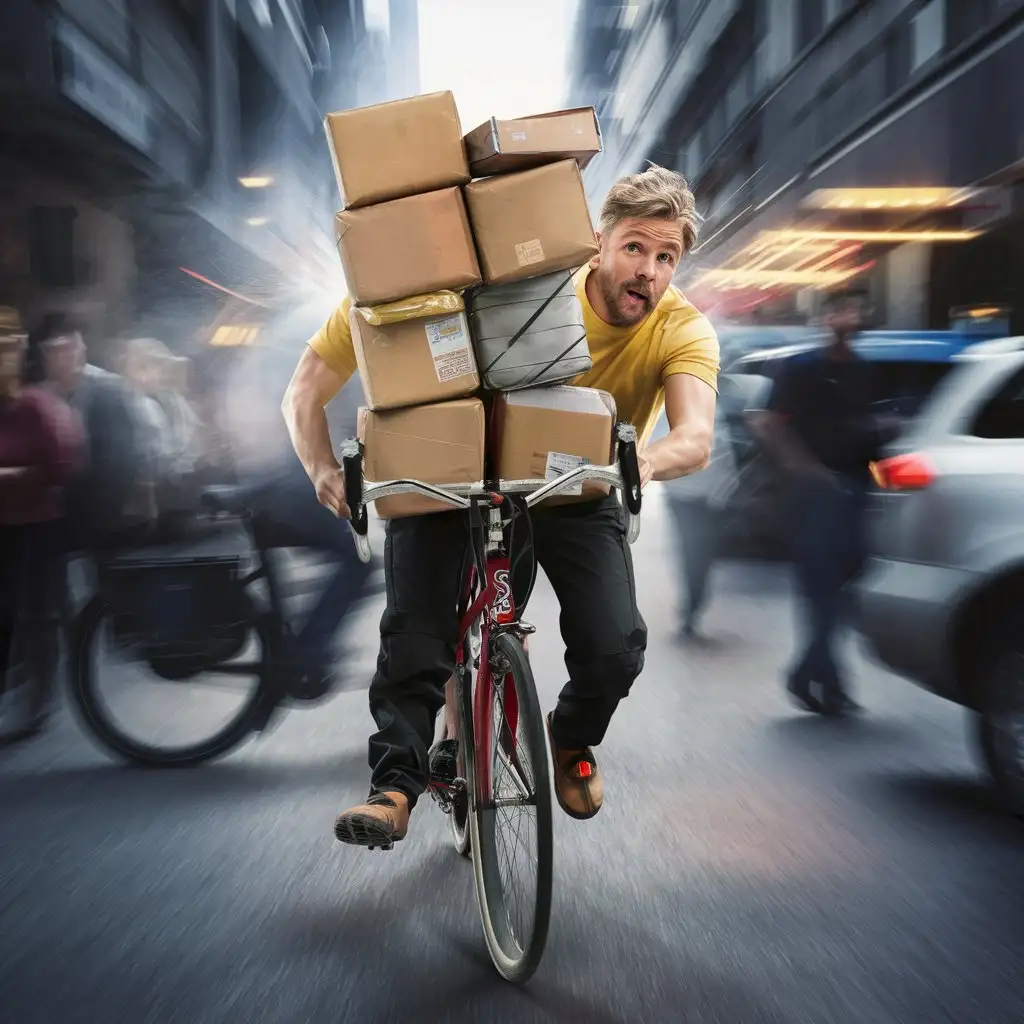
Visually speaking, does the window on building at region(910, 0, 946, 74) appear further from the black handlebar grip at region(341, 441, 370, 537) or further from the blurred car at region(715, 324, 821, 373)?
the black handlebar grip at region(341, 441, 370, 537)

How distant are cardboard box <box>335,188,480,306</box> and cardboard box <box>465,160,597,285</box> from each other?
6 centimetres

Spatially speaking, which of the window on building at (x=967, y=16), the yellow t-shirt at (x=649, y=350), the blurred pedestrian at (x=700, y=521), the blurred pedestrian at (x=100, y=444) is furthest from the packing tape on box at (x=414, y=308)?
the window on building at (x=967, y=16)

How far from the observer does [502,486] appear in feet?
9.39

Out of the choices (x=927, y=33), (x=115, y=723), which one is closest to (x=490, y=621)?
(x=115, y=723)

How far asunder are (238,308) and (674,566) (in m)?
2.63

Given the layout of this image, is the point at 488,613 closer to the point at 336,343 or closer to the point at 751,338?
the point at 336,343

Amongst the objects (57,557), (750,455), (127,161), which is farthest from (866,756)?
(127,161)

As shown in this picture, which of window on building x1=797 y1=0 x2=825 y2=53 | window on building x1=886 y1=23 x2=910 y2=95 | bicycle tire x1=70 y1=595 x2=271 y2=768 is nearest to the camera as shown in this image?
bicycle tire x1=70 y1=595 x2=271 y2=768

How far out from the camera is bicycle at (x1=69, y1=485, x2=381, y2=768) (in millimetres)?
4457

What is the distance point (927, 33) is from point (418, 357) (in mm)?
5407

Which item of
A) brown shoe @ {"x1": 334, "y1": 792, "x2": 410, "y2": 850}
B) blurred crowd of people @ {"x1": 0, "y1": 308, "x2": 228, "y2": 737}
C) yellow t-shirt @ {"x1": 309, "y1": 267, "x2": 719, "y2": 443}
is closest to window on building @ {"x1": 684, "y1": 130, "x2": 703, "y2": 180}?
blurred crowd of people @ {"x1": 0, "y1": 308, "x2": 228, "y2": 737}

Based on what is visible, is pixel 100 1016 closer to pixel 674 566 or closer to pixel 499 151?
pixel 499 151

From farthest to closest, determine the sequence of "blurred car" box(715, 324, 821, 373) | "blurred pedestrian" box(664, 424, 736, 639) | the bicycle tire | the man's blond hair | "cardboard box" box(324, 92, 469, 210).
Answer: "blurred pedestrian" box(664, 424, 736, 639)
"blurred car" box(715, 324, 821, 373)
the bicycle tire
the man's blond hair
"cardboard box" box(324, 92, 469, 210)

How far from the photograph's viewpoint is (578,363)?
3031 mm
